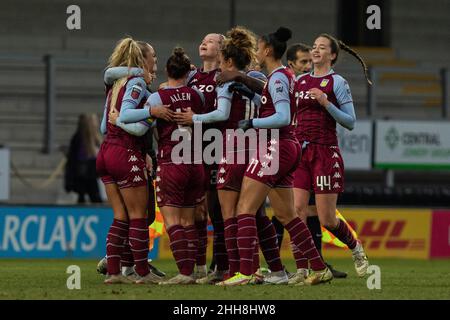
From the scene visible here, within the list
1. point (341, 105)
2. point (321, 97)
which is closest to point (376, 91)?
point (341, 105)

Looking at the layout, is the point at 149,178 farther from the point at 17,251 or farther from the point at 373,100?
the point at 373,100

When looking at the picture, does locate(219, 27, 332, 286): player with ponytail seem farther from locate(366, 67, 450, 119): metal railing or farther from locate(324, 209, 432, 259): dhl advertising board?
locate(366, 67, 450, 119): metal railing

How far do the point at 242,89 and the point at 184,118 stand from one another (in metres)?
0.54

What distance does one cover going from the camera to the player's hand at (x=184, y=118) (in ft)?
35.9

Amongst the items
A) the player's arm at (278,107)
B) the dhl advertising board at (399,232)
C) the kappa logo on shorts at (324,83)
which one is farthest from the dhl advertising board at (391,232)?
the player's arm at (278,107)

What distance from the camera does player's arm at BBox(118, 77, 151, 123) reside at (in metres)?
11.0

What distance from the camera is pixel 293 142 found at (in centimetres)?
1090

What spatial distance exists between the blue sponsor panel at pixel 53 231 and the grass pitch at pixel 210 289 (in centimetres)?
316

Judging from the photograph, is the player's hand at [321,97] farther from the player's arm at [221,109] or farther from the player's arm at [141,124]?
the player's arm at [141,124]

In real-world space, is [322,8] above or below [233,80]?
above

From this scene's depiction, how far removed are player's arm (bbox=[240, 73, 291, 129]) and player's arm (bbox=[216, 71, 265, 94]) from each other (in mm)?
189
